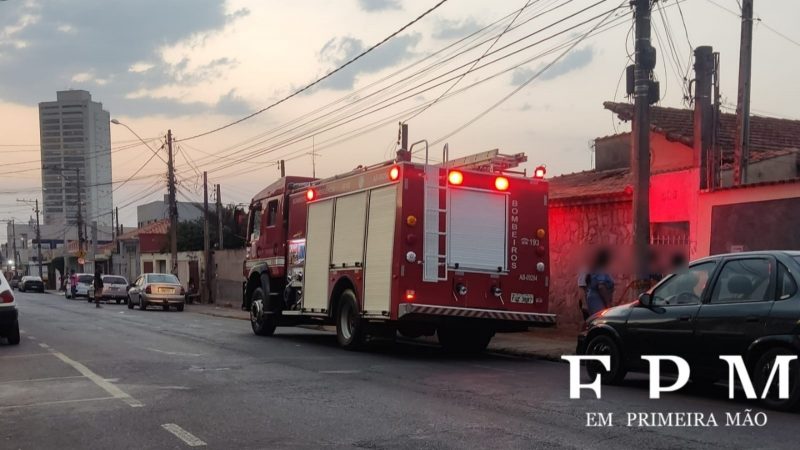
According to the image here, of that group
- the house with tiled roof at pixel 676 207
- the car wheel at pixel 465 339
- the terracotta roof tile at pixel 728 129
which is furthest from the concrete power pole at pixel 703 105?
the car wheel at pixel 465 339

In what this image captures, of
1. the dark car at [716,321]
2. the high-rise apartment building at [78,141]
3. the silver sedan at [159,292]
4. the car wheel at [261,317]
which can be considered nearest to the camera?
the dark car at [716,321]

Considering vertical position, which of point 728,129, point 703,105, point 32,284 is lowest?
point 32,284

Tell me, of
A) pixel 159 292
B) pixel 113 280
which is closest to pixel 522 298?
pixel 159 292

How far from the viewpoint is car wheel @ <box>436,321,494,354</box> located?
14484 millimetres

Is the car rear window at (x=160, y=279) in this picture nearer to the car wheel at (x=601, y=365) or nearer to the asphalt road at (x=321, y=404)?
the asphalt road at (x=321, y=404)

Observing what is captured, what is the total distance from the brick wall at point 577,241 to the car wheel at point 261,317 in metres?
6.30

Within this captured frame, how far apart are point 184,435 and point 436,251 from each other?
6.46m

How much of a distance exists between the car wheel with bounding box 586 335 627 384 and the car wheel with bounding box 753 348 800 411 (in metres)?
1.82

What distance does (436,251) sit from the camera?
1277cm

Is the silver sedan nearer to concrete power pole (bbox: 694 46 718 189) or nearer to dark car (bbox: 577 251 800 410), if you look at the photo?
concrete power pole (bbox: 694 46 718 189)

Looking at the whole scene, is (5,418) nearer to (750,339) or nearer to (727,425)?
(727,425)

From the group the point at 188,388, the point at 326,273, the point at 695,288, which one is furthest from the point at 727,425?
the point at 326,273

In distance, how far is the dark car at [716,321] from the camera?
25.4 ft

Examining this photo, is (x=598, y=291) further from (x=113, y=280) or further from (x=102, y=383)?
(x=113, y=280)
